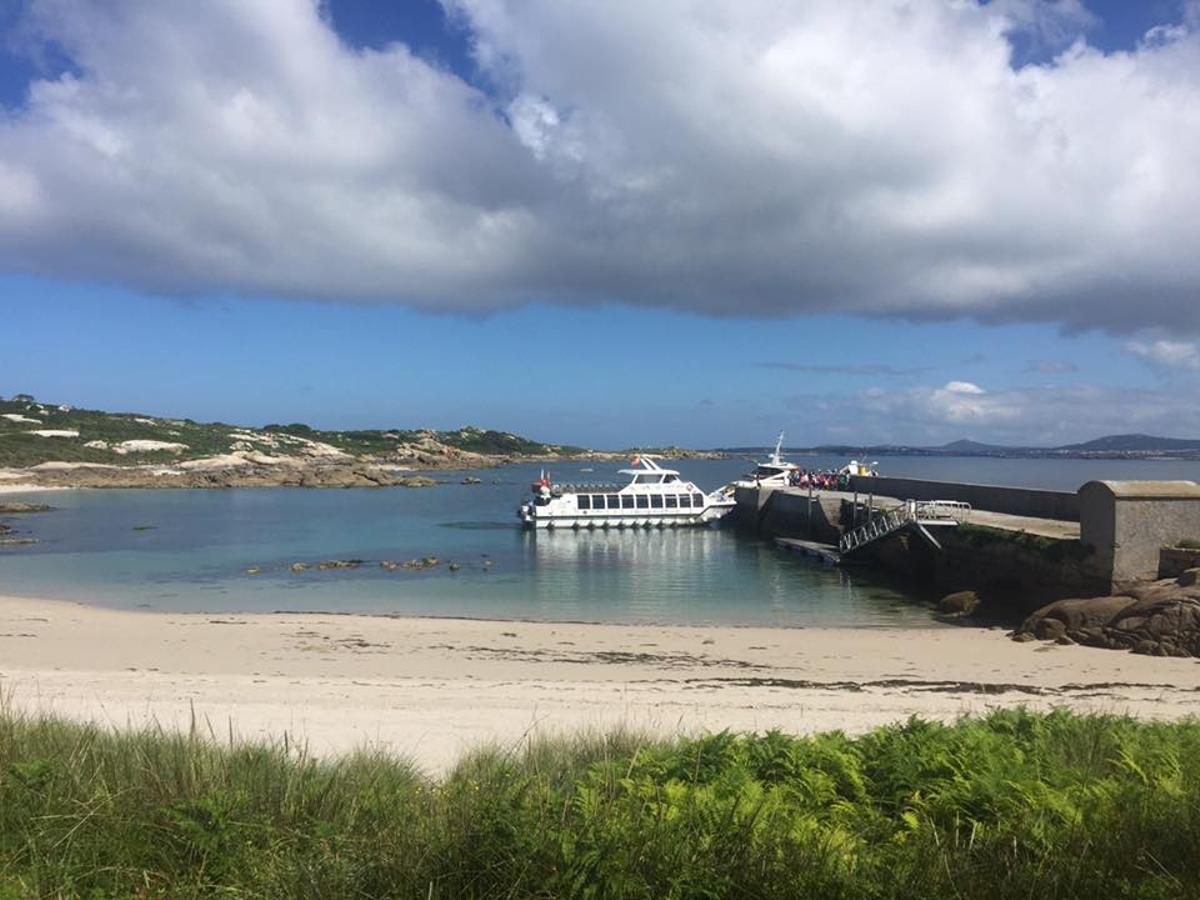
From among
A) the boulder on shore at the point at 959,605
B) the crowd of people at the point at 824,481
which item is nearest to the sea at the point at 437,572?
the boulder on shore at the point at 959,605

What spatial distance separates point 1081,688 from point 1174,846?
1293 centimetres

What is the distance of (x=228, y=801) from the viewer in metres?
4.82

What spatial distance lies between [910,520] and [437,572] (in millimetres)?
17232

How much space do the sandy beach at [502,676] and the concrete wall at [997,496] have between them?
11943 millimetres

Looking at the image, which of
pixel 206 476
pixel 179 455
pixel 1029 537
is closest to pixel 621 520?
pixel 1029 537

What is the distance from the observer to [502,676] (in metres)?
16.8

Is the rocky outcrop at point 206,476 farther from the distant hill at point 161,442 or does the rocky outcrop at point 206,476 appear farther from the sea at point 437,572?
the sea at point 437,572

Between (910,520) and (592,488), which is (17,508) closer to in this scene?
(592,488)

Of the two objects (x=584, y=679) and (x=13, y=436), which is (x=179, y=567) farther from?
(x=13, y=436)

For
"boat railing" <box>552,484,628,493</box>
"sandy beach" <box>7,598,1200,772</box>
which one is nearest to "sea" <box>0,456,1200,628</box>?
"sandy beach" <box>7,598,1200,772</box>

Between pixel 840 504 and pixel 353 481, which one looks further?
pixel 353 481

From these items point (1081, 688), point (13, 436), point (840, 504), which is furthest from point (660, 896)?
point (13, 436)

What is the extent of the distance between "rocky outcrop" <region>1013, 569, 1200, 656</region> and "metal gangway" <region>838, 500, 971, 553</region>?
10643 millimetres

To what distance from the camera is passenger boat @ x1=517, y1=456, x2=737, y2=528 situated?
53.1 meters
